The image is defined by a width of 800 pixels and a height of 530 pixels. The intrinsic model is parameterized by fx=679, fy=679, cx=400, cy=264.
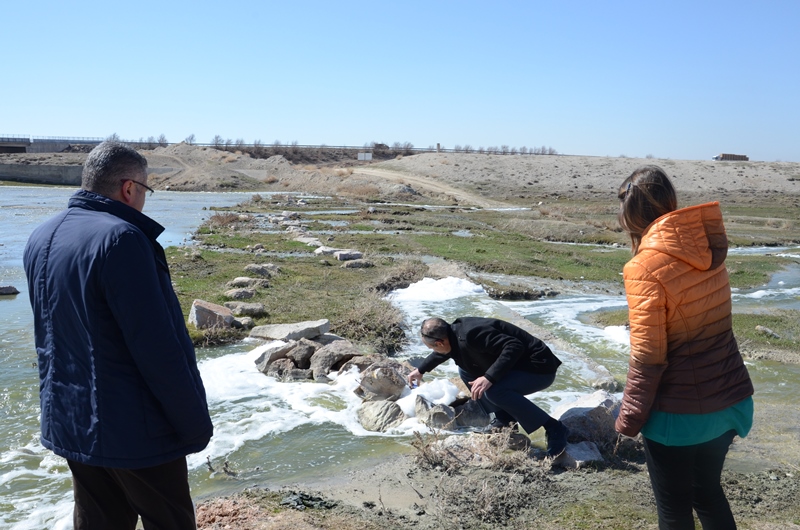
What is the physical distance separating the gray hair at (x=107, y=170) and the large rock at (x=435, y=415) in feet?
12.7

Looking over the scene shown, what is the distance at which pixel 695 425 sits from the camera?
2971 millimetres

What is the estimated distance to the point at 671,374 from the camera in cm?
302

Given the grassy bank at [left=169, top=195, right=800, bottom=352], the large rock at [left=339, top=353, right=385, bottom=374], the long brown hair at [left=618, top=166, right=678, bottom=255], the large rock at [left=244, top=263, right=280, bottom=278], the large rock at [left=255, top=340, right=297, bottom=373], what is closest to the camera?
the long brown hair at [left=618, top=166, right=678, bottom=255]

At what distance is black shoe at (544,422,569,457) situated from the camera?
525cm

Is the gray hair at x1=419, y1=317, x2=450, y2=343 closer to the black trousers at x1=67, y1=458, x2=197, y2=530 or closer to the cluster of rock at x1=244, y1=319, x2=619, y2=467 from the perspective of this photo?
the cluster of rock at x1=244, y1=319, x2=619, y2=467

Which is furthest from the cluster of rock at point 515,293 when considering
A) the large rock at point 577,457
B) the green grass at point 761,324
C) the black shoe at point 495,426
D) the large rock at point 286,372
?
the large rock at point 577,457

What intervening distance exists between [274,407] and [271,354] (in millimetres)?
1318

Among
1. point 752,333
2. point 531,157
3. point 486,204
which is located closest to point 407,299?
point 752,333

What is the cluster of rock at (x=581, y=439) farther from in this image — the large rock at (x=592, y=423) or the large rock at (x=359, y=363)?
the large rock at (x=359, y=363)

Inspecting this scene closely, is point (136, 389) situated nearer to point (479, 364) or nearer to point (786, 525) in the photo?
point (479, 364)

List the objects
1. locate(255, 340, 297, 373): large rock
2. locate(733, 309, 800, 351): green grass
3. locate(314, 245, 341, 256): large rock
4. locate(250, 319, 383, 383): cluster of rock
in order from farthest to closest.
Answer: locate(314, 245, 341, 256): large rock
locate(733, 309, 800, 351): green grass
locate(255, 340, 297, 373): large rock
locate(250, 319, 383, 383): cluster of rock

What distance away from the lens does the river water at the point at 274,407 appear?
5.29 meters

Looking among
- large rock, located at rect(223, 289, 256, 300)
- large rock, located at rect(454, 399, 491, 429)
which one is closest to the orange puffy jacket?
large rock, located at rect(454, 399, 491, 429)

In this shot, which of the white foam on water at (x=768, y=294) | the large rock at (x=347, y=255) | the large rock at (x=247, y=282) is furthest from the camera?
the large rock at (x=347, y=255)
